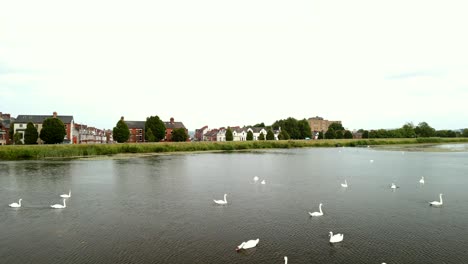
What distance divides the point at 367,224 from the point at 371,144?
13887cm

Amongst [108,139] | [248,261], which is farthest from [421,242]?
[108,139]

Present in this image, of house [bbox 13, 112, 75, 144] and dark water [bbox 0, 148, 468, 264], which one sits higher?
house [bbox 13, 112, 75, 144]

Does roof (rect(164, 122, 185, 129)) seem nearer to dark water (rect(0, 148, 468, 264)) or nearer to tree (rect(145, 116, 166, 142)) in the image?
tree (rect(145, 116, 166, 142))

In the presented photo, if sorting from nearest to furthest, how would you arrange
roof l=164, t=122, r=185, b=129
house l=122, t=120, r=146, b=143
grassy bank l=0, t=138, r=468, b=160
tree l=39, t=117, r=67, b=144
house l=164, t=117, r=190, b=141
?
1. grassy bank l=0, t=138, r=468, b=160
2. tree l=39, t=117, r=67, b=144
3. house l=122, t=120, r=146, b=143
4. house l=164, t=117, r=190, b=141
5. roof l=164, t=122, r=185, b=129

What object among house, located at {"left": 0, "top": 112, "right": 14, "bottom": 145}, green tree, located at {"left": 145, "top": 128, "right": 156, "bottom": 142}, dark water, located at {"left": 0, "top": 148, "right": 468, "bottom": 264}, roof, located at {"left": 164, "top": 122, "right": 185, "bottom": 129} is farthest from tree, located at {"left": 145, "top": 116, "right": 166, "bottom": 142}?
dark water, located at {"left": 0, "top": 148, "right": 468, "bottom": 264}

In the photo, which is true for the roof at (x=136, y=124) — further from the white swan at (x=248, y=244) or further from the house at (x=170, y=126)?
the white swan at (x=248, y=244)

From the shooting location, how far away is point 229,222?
22656 mm

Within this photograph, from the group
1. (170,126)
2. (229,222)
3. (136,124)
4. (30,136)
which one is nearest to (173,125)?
(170,126)

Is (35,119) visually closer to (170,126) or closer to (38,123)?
(38,123)

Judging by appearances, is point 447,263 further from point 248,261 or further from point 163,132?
point 163,132

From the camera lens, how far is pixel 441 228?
21016 mm

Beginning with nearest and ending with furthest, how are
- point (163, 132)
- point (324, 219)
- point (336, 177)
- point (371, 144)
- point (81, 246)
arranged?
point (81, 246), point (324, 219), point (336, 177), point (163, 132), point (371, 144)

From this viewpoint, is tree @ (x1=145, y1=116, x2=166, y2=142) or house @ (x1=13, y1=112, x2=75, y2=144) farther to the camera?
tree @ (x1=145, y1=116, x2=166, y2=142)

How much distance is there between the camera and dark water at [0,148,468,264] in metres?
16.9
